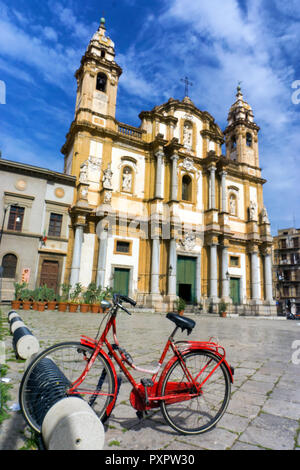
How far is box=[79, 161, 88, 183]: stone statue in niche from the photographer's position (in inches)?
732

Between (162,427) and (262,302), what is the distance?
2512 cm

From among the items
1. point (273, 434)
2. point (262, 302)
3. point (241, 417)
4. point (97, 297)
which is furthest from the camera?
point (262, 302)

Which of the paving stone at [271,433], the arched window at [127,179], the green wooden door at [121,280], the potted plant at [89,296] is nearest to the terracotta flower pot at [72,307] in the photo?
the potted plant at [89,296]

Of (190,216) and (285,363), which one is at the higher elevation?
(190,216)

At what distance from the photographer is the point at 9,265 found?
54.8 ft

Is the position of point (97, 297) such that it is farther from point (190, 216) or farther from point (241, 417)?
point (241, 417)

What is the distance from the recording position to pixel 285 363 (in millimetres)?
5113

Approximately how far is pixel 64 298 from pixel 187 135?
1762cm

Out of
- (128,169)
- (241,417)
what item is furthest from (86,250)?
(241,417)

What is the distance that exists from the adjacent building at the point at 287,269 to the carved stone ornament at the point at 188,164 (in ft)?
107

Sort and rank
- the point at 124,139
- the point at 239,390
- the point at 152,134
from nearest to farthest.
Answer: the point at 239,390 < the point at 124,139 < the point at 152,134

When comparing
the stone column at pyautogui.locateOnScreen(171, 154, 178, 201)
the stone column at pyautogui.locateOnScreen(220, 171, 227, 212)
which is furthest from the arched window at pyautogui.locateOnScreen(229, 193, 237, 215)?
the stone column at pyautogui.locateOnScreen(171, 154, 178, 201)

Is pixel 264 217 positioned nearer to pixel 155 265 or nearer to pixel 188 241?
pixel 188 241

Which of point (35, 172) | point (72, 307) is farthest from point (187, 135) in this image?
point (72, 307)
